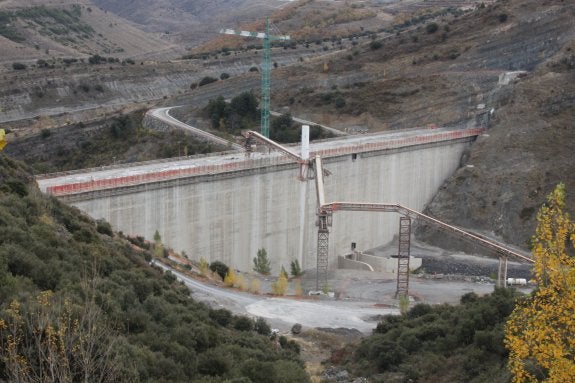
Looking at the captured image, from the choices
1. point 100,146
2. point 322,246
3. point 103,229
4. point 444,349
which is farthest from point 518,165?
point 444,349

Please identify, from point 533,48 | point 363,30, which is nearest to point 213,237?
point 533,48

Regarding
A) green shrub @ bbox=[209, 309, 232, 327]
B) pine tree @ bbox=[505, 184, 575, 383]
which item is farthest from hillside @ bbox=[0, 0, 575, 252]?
pine tree @ bbox=[505, 184, 575, 383]

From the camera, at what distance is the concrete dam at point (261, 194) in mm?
45438

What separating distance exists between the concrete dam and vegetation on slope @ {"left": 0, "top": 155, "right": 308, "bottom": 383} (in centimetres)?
1123

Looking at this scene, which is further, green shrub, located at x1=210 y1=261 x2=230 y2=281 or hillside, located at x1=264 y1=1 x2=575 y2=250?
hillside, located at x1=264 y1=1 x2=575 y2=250

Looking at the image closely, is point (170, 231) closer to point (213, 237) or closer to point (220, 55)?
point (213, 237)

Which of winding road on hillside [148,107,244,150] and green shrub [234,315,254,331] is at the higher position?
winding road on hillside [148,107,244,150]

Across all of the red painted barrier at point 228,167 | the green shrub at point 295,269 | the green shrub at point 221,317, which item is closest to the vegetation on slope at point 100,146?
the red painted barrier at point 228,167

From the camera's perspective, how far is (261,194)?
179 feet

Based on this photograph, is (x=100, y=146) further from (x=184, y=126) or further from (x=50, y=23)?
(x=50, y=23)

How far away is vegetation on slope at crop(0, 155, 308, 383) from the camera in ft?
48.3

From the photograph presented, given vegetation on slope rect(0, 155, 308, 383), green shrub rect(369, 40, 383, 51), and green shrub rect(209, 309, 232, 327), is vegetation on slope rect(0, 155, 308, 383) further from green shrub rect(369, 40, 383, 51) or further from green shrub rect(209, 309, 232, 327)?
green shrub rect(369, 40, 383, 51)

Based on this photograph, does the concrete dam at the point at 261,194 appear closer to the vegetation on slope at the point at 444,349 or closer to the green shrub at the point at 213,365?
the vegetation on slope at the point at 444,349

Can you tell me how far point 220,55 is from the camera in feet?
419
